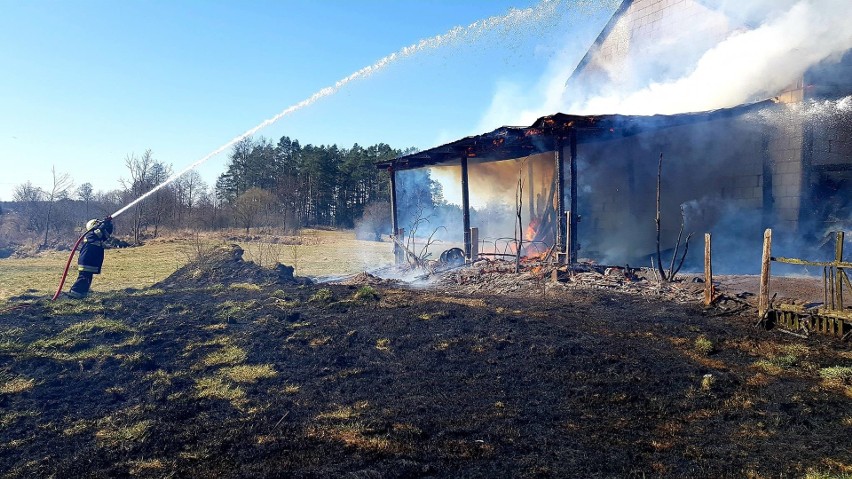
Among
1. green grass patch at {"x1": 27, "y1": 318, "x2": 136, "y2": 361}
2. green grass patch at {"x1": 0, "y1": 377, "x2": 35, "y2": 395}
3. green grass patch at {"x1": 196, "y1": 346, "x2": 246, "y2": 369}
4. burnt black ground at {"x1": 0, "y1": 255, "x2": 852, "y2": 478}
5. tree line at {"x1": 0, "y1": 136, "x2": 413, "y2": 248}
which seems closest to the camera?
burnt black ground at {"x1": 0, "y1": 255, "x2": 852, "y2": 478}

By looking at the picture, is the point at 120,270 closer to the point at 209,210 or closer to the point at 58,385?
the point at 58,385

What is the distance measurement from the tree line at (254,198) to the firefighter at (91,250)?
98.2 feet

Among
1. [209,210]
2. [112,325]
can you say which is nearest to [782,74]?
[112,325]

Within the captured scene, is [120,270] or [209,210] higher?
[209,210]

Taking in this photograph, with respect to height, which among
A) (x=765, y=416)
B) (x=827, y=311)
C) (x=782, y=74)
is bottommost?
(x=765, y=416)

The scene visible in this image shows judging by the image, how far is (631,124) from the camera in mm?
14602

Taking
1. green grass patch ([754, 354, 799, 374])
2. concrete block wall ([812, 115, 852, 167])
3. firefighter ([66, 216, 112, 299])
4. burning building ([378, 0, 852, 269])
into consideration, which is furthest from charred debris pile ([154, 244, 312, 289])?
concrete block wall ([812, 115, 852, 167])

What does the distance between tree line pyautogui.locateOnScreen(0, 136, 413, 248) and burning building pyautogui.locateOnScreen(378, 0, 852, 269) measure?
1017 inches

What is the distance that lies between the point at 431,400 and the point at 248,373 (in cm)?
280

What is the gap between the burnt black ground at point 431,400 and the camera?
14.5 feet

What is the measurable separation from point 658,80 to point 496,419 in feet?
→ 68.4

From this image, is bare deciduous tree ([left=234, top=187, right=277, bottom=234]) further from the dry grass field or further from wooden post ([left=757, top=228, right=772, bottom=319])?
wooden post ([left=757, top=228, right=772, bottom=319])

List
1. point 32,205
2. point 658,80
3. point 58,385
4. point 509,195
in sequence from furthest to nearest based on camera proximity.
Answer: point 32,205
point 509,195
point 658,80
point 58,385

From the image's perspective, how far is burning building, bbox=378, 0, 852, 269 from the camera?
14.0 meters
